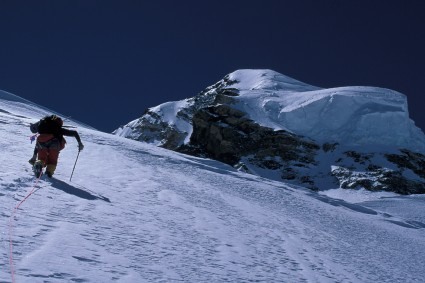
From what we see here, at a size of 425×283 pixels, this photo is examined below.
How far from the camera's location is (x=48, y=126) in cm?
930

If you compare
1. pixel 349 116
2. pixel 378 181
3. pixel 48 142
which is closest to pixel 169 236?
pixel 48 142

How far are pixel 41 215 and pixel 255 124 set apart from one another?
88.8 m

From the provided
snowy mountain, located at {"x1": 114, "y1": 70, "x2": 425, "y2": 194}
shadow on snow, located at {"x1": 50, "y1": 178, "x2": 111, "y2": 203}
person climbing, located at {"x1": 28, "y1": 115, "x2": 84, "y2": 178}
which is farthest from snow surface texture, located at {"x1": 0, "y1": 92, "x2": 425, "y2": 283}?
snowy mountain, located at {"x1": 114, "y1": 70, "x2": 425, "y2": 194}

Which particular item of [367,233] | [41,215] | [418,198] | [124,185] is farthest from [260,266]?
[418,198]

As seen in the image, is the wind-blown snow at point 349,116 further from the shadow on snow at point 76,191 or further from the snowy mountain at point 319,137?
the shadow on snow at point 76,191

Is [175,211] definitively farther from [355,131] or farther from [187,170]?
[355,131]

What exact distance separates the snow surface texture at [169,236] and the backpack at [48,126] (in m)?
0.79

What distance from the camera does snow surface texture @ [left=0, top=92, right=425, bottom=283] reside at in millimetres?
4273

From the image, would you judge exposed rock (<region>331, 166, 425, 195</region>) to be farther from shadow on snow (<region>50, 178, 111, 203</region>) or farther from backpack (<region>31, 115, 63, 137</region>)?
shadow on snow (<region>50, 178, 111, 203</region>)

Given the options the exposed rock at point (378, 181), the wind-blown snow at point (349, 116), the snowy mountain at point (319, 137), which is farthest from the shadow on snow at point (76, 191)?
the wind-blown snow at point (349, 116)

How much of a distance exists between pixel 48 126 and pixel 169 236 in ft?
14.8

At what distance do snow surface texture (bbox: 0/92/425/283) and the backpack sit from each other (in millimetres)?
787

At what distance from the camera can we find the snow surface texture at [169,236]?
4.27 metres

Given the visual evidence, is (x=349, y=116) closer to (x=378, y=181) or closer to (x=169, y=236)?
(x=378, y=181)
